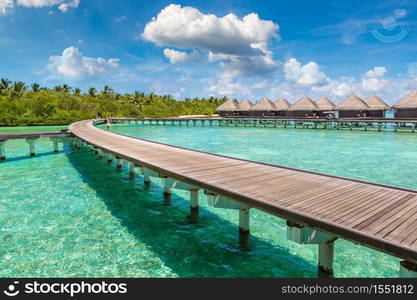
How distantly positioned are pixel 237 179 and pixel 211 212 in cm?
306

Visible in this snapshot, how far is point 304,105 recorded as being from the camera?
50.1m

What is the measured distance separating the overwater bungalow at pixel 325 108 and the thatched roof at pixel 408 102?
1004cm

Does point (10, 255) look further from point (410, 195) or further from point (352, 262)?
point (410, 195)

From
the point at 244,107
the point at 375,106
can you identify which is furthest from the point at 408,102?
the point at 244,107

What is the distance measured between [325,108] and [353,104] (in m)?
5.20

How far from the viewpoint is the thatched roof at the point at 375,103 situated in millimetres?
42859

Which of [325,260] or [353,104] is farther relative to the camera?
[353,104]

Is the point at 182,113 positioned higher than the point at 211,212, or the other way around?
the point at 182,113

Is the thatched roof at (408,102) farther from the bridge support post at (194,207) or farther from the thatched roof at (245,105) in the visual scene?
the bridge support post at (194,207)

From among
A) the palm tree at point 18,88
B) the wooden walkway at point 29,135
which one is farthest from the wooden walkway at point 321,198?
the palm tree at point 18,88

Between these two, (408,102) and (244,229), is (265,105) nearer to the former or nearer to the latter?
(408,102)

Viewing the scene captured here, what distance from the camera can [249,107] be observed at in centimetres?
5991

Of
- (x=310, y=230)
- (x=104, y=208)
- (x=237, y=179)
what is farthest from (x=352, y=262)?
(x=104, y=208)

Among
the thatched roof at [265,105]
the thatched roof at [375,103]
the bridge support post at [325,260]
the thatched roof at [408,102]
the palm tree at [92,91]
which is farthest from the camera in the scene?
the palm tree at [92,91]
